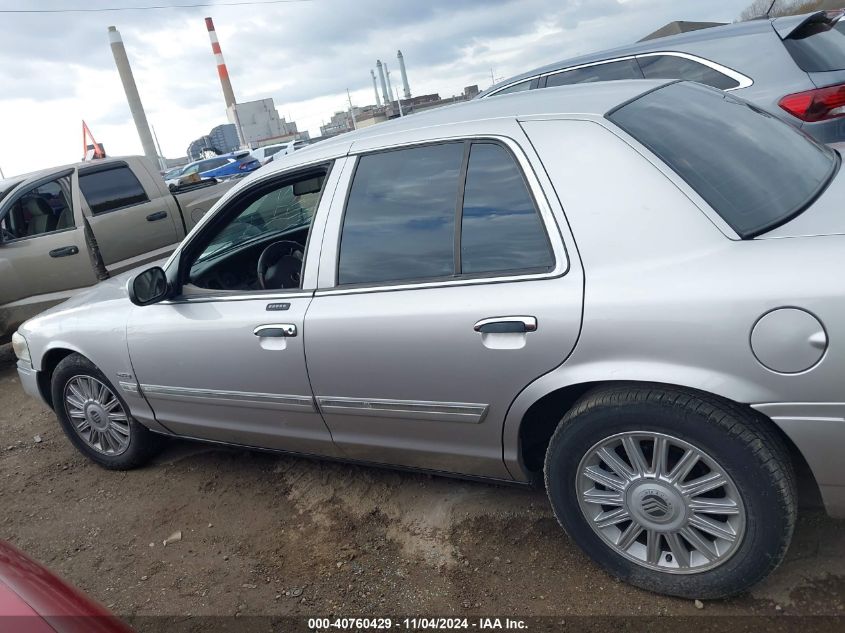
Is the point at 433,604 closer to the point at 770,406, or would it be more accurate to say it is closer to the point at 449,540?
the point at 449,540

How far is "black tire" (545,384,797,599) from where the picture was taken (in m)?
2.03

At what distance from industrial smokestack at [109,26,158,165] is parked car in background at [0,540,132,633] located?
167 ft

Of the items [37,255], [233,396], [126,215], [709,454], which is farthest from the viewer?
[126,215]

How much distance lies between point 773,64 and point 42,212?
6.33 metres

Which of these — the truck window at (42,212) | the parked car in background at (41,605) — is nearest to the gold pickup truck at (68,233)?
the truck window at (42,212)

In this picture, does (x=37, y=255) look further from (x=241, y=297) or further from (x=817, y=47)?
(x=817, y=47)

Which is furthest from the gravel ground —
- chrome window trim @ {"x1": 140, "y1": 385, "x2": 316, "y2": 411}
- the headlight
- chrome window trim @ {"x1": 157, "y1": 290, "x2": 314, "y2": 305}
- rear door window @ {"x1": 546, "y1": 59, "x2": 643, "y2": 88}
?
rear door window @ {"x1": 546, "y1": 59, "x2": 643, "y2": 88}

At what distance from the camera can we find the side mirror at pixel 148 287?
317cm

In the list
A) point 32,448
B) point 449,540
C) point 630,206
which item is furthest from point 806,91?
point 32,448

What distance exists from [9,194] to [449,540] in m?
5.75

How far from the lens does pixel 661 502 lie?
7.43ft

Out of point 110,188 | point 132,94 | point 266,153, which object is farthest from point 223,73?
point 110,188

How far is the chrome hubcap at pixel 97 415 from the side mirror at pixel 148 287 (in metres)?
0.92

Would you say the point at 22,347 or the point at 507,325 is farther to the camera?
the point at 22,347
